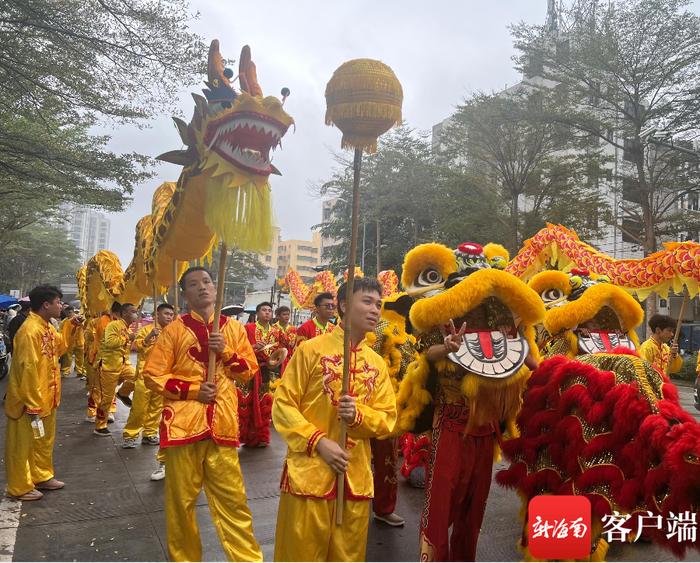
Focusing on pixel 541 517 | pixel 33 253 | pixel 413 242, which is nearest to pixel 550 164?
pixel 413 242

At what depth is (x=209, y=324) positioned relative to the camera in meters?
3.49

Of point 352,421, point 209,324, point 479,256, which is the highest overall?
point 479,256

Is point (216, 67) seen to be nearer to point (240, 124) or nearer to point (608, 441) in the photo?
point (240, 124)

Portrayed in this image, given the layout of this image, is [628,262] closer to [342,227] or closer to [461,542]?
[461,542]

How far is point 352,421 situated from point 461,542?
113cm

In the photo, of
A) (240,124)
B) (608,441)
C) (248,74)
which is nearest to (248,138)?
(240,124)

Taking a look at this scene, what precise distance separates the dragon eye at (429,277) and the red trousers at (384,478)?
1.26 meters

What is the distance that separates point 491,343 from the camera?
2.91 metres

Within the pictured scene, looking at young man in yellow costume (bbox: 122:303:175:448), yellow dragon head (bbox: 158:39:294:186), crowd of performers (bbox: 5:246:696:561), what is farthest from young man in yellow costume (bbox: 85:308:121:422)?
yellow dragon head (bbox: 158:39:294:186)

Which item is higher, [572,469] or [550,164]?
[550,164]

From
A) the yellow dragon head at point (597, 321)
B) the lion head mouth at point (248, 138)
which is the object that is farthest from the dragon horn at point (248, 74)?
the yellow dragon head at point (597, 321)

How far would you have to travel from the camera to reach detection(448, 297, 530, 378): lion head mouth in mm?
2822

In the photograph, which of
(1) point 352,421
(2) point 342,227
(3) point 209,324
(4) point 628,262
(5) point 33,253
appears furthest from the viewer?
(5) point 33,253

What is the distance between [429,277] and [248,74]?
1.82 m
